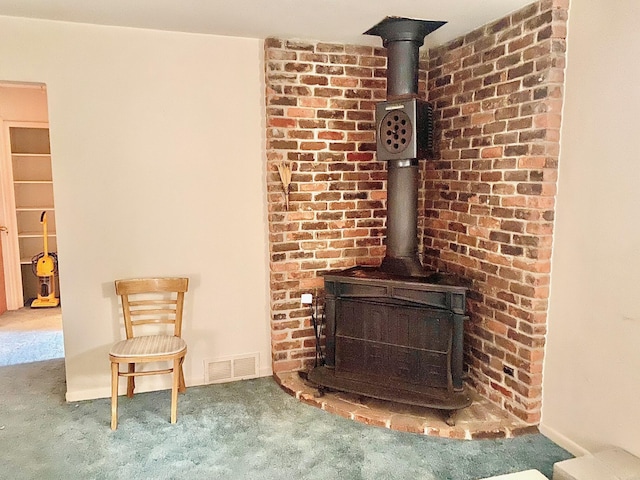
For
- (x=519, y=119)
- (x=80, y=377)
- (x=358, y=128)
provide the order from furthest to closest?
1. (x=358, y=128)
2. (x=80, y=377)
3. (x=519, y=119)

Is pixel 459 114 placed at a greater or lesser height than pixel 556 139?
greater

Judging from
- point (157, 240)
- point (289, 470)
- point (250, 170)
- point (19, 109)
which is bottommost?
point (289, 470)

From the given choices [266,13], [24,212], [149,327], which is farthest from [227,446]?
[24,212]

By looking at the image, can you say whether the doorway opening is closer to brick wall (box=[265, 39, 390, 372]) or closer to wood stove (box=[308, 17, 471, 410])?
brick wall (box=[265, 39, 390, 372])

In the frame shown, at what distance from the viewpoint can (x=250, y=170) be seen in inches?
131

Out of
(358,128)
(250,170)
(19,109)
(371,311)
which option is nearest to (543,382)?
(371,311)

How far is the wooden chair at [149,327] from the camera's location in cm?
278

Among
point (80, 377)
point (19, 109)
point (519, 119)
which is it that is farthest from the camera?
point (19, 109)

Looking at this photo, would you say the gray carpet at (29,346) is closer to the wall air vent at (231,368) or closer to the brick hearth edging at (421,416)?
the wall air vent at (231,368)

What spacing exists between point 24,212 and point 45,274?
0.80 m

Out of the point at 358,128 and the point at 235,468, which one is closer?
the point at 235,468

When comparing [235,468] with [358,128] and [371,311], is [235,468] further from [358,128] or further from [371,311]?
[358,128]

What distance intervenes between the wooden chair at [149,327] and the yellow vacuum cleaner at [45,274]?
105 inches

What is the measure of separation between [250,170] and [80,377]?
173 centimetres
